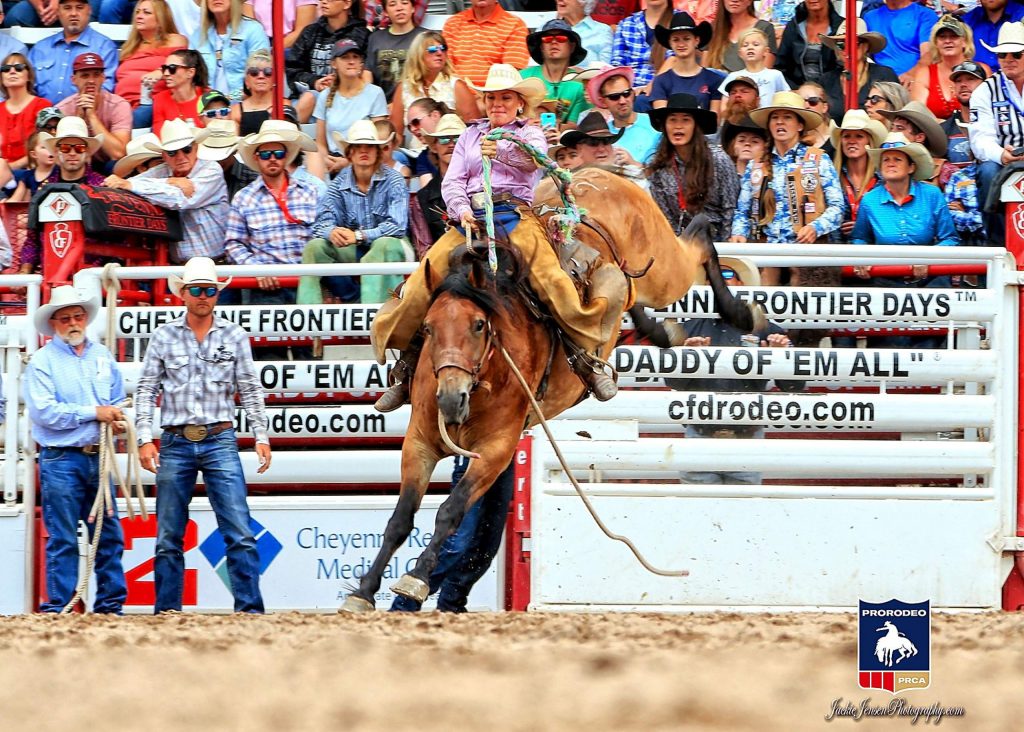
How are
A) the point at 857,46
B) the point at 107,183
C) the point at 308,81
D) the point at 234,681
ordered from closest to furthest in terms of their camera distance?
the point at 234,681, the point at 107,183, the point at 857,46, the point at 308,81

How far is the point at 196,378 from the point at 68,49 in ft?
15.2

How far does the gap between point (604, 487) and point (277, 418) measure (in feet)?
6.02

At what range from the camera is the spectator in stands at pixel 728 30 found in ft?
35.4

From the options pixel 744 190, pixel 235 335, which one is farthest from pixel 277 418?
pixel 744 190

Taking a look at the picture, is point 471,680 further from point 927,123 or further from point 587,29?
point 587,29

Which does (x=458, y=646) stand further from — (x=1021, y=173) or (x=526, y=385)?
(x=1021, y=173)

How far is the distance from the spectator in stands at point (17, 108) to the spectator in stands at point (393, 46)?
7.50 feet

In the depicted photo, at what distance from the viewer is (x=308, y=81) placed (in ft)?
37.5

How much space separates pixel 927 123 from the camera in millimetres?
9508

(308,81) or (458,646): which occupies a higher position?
(308,81)

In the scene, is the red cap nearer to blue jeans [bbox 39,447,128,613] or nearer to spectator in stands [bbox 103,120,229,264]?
spectator in stands [bbox 103,120,229,264]

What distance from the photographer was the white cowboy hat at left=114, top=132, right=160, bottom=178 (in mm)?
9828

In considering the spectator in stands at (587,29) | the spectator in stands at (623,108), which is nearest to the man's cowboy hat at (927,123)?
the spectator in stands at (623,108)

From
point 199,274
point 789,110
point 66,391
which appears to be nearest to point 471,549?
point 199,274
